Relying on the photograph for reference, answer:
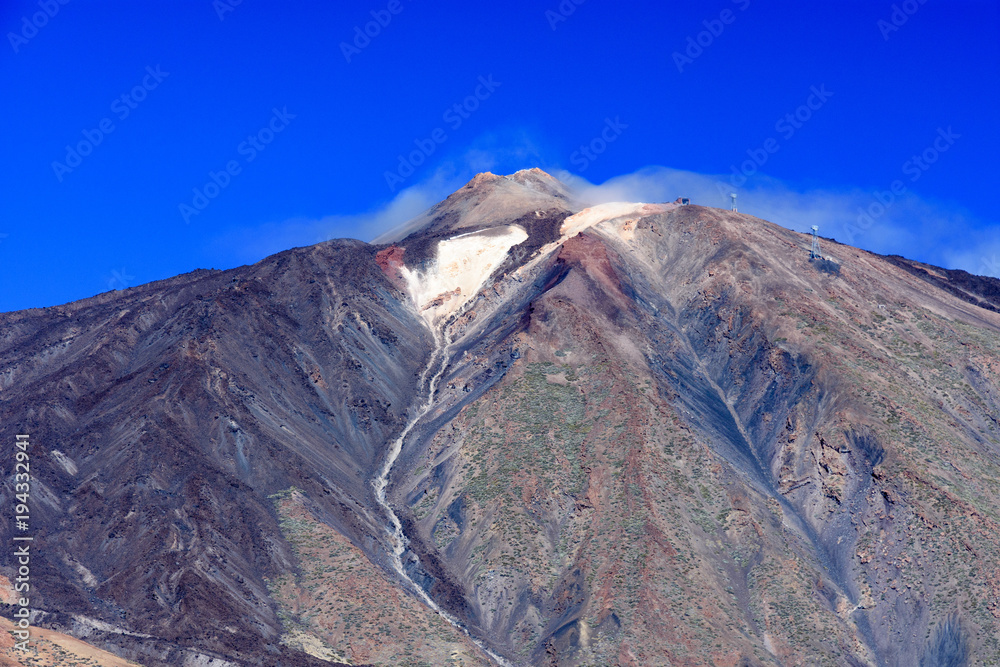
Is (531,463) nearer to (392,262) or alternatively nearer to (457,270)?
(457,270)

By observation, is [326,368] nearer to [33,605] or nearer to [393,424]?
[393,424]

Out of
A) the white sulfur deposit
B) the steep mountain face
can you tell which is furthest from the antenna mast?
the white sulfur deposit

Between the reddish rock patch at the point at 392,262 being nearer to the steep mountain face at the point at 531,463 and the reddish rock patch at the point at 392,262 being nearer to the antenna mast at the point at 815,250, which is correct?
the steep mountain face at the point at 531,463

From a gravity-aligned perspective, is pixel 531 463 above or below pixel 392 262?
below

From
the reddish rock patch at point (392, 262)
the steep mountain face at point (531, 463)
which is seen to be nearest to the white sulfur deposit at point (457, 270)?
the reddish rock patch at point (392, 262)

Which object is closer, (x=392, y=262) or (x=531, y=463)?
(x=531, y=463)

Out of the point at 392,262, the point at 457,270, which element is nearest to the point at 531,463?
the point at 457,270
